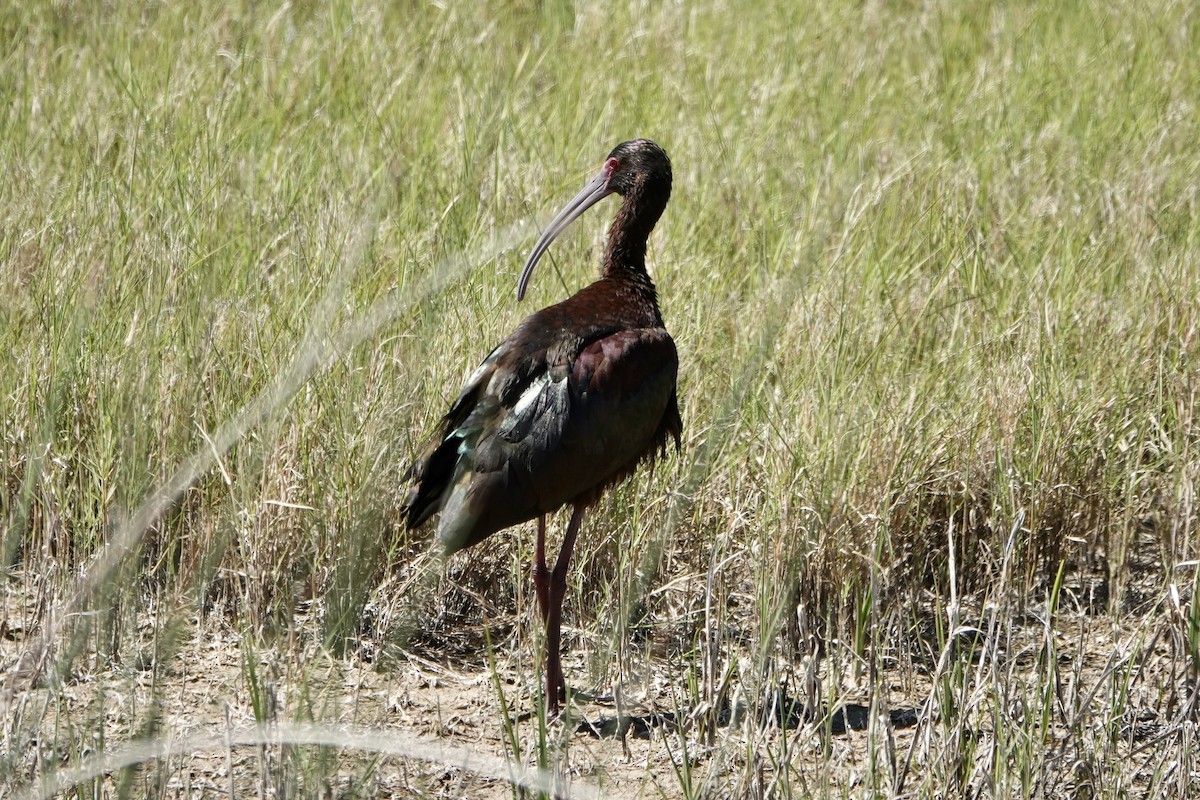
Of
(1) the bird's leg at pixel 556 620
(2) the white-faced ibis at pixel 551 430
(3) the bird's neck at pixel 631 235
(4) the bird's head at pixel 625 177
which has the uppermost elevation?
(4) the bird's head at pixel 625 177

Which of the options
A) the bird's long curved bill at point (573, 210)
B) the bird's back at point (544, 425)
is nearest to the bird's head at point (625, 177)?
the bird's long curved bill at point (573, 210)

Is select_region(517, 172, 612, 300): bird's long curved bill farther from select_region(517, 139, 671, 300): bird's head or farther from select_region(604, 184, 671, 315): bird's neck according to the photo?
select_region(604, 184, 671, 315): bird's neck

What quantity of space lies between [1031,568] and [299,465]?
1910 mm

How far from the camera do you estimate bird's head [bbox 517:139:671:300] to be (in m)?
3.96

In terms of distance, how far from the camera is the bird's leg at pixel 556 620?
3.54 metres

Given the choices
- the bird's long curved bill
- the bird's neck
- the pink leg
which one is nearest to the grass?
the pink leg

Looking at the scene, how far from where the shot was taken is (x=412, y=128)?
5.50 metres

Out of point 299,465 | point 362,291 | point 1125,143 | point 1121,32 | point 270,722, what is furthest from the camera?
point 1121,32

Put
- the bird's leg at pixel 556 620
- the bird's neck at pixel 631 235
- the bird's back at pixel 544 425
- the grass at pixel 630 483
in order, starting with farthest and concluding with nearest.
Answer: the bird's neck at pixel 631 235
the bird's leg at pixel 556 620
the bird's back at pixel 544 425
the grass at pixel 630 483

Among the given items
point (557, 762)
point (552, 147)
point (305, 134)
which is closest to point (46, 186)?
point (305, 134)

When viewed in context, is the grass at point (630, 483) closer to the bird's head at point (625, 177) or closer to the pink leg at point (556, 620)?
the pink leg at point (556, 620)

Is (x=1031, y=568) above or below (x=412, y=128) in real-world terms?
Result: below

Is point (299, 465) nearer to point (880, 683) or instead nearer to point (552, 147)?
point (880, 683)

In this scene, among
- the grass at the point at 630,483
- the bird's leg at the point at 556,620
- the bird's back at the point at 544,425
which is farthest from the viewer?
the bird's leg at the point at 556,620
